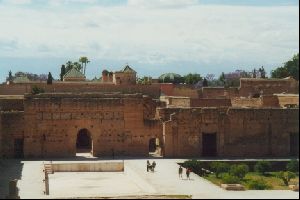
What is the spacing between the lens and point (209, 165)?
36.6 m

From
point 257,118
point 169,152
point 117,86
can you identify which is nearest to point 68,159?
point 169,152

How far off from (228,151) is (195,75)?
64.1 metres

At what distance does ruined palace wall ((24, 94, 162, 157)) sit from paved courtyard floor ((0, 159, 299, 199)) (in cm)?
296

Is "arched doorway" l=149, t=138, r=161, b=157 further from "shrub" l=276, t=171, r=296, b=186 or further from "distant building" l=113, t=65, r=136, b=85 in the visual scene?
"distant building" l=113, t=65, r=136, b=85

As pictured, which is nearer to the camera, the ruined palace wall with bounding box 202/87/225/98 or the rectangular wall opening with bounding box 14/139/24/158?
the rectangular wall opening with bounding box 14/139/24/158

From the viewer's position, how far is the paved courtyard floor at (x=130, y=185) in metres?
26.0

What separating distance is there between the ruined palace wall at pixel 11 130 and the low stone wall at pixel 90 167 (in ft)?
15.3

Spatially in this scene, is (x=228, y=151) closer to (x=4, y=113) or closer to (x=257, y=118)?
(x=257, y=118)

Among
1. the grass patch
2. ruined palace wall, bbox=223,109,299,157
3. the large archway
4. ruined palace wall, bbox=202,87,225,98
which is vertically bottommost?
the grass patch

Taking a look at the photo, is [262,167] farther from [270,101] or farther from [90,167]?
[270,101]

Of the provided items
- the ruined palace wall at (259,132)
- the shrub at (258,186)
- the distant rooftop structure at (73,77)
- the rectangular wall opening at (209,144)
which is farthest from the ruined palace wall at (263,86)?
the shrub at (258,186)

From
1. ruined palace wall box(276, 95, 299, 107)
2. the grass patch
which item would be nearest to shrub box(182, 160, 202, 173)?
the grass patch

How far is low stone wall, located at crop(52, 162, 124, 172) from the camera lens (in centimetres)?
3616

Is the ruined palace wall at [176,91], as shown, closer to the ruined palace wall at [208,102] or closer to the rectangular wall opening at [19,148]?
the ruined palace wall at [208,102]
